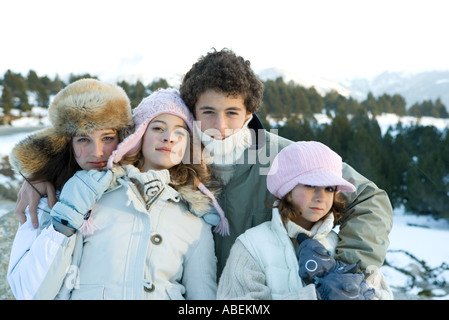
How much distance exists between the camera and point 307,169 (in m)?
1.78

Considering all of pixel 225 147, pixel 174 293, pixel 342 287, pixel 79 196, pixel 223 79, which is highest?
pixel 223 79

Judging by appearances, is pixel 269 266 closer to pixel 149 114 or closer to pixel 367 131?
pixel 149 114

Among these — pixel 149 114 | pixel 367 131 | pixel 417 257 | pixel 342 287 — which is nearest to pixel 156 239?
pixel 149 114

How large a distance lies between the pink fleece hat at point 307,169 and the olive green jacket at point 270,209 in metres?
0.19

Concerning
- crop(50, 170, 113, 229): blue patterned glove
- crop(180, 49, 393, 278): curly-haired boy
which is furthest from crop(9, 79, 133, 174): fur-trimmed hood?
crop(180, 49, 393, 278): curly-haired boy

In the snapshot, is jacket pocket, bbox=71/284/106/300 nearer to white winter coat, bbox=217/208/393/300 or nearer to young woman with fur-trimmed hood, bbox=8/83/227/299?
young woman with fur-trimmed hood, bbox=8/83/227/299

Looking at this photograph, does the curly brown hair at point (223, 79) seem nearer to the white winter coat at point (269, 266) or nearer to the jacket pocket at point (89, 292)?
the white winter coat at point (269, 266)

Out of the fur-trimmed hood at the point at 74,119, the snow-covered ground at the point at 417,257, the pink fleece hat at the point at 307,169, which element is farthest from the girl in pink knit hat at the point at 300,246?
the snow-covered ground at the point at 417,257

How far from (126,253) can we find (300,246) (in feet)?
2.60

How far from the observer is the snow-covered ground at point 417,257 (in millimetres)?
5023

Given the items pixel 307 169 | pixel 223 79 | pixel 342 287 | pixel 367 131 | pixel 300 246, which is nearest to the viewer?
pixel 342 287

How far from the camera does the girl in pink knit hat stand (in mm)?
1574
